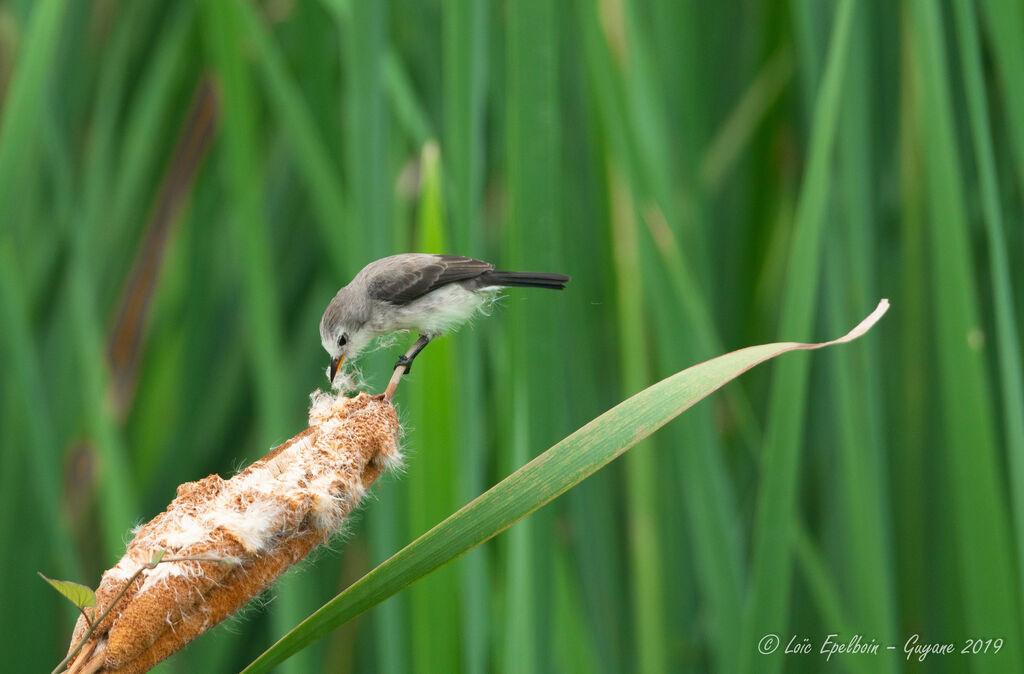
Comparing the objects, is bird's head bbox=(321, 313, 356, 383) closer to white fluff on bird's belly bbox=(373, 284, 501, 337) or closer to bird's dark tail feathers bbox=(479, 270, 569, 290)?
white fluff on bird's belly bbox=(373, 284, 501, 337)

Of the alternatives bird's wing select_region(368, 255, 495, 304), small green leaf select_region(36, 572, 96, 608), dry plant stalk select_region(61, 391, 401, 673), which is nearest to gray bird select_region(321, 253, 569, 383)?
bird's wing select_region(368, 255, 495, 304)

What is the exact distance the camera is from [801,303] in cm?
111

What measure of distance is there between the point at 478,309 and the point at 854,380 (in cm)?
64

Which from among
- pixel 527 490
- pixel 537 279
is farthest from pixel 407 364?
pixel 527 490

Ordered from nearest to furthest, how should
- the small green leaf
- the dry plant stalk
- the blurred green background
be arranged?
the small green leaf
the dry plant stalk
the blurred green background

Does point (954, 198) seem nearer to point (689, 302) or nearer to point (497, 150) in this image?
point (689, 302)

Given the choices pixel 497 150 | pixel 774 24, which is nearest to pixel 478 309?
pixel 497 150

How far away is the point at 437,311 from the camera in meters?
1.21

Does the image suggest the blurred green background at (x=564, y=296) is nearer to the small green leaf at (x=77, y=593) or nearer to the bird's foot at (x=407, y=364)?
the bird's foot at (x=407, y=364)

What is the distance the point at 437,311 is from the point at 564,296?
18 centimetres

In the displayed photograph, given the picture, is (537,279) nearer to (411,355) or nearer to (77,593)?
(411,355)

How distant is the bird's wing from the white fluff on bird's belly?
0.01 m

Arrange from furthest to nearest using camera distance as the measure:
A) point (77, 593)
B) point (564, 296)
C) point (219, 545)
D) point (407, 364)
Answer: point (564, 296), point (407, 364), point (219, 545), point (77, 593)

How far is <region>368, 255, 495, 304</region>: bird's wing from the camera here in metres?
1.19
